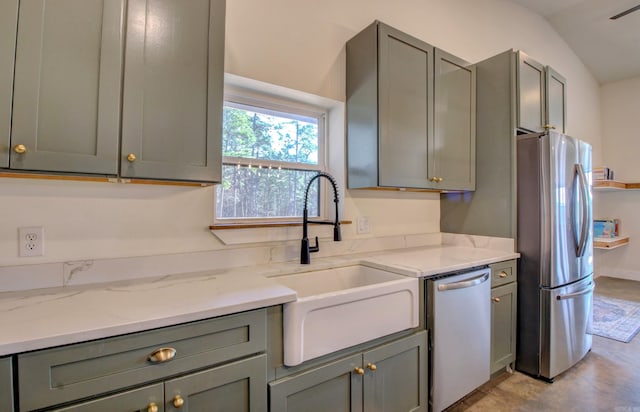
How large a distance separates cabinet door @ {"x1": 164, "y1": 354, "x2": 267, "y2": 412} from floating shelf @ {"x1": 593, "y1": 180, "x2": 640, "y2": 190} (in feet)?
16.5

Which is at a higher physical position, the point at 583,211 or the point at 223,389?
the point at 583,211

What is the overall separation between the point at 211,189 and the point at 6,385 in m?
1.03

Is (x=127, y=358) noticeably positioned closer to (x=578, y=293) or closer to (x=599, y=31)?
(x=578, y=293)

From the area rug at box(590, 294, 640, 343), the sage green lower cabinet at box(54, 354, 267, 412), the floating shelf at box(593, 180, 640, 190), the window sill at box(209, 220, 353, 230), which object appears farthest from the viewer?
the floating shelf at box(593, 180, 640, 190)

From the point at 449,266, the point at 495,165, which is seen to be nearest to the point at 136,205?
the point at 449,266

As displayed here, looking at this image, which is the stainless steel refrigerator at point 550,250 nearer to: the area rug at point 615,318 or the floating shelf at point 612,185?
the area rug at point 615,318

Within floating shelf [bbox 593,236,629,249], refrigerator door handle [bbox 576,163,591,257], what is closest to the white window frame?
refrigerator door handle [bbox 576,163,591,257]

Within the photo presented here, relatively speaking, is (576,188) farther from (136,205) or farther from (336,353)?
(136,205)

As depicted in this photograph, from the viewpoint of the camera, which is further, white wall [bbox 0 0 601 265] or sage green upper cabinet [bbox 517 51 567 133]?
sage green upper cabinet [bbox 517 51 567 133]

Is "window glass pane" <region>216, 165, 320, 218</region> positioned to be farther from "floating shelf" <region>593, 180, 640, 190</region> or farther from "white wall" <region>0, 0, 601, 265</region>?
"floating shelf" <region>593, 180, 640, 190</region>

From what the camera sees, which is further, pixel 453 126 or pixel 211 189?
pixel 453 126

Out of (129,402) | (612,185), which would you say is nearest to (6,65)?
(129,402)

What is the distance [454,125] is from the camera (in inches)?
89.0

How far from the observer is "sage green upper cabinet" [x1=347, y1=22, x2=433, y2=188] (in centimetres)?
188
